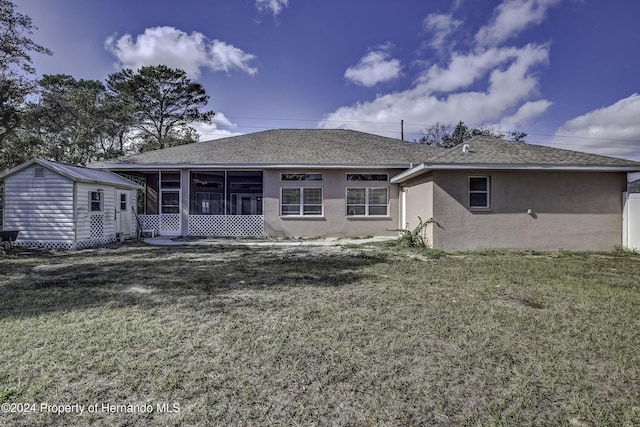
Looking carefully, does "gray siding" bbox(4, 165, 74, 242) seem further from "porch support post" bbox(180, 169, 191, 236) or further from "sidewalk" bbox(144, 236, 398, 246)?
"porch support post" bbox(180, 169, 191, 236)

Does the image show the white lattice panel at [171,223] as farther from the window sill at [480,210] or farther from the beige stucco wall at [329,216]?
the window sill at [480,210]

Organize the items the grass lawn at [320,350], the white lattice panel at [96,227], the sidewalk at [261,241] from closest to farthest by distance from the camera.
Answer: the grass lawn at [320,350] < the white lattice panel at [96,227] < the sidewalk at [261,241]

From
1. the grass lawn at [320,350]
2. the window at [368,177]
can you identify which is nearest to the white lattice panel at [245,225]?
the window at [368,177]

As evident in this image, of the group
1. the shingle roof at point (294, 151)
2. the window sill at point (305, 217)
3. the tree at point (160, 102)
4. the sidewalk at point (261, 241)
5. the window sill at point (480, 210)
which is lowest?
the sidewalk at point (261, 241)

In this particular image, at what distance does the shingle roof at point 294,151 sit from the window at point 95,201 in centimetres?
284

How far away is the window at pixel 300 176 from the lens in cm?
1438

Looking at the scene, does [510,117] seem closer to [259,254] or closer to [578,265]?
[578,265]

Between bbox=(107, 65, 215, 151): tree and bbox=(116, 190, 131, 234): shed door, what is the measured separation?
1535cm

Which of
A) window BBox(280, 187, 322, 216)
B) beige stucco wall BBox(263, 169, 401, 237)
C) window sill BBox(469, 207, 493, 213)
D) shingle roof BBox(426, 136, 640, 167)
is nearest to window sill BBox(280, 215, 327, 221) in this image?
beige stucco wall BBox(263, 169, 401, 237)

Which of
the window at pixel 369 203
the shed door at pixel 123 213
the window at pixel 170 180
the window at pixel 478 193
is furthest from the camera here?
the window at pixel 170 180

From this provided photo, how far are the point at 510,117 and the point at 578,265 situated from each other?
33.9 meters

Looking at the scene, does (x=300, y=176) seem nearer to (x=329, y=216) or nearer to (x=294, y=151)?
(x=294, y=151)

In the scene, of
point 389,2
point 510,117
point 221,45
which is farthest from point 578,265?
point 510,117

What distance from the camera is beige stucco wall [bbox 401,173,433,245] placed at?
1045 centimetres
